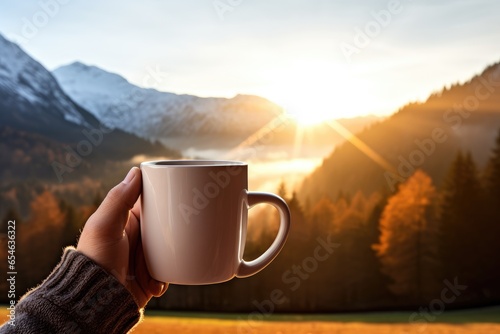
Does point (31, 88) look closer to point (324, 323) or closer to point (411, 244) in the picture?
point (324, 323)

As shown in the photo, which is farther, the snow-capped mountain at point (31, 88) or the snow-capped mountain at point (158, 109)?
the snow-capped mountain at point (31, 88)

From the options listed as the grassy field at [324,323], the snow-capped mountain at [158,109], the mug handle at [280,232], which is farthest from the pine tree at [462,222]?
the mug handle at [280,232]

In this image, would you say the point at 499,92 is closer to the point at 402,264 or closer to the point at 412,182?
the point at 412,182

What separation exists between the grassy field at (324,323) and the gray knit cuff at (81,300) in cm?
358

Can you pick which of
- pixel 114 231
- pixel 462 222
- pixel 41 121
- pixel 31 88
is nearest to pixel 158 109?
pixel 41 121

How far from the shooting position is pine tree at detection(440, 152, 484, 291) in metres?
5.33

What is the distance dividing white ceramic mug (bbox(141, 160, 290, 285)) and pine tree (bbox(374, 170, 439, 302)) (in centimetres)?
500

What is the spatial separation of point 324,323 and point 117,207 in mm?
4637

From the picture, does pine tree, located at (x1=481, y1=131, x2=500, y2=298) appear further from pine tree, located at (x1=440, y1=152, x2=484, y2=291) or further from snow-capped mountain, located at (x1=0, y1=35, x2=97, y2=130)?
snow-capped mountain, located at (x1=0, y1=35, x2=97, y2=130)

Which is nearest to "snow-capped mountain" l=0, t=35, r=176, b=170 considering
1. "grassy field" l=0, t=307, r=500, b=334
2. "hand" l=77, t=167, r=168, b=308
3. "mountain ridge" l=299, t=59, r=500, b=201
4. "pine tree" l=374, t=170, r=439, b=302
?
"grassy field" l=0, t=307, r=500, b=334

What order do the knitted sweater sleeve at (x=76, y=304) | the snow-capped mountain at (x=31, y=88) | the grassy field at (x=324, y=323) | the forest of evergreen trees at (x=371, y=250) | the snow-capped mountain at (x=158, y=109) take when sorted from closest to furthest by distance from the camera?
the knitted sweater sleeve at (x=76, y=304) → the grassy field at (x=324, y=323) → the snow-capped mountain at (x=158, y=109) → the forest of evergreen trees at (x=371, y=250) → the snow-capped mountain at (x=31, y=88)

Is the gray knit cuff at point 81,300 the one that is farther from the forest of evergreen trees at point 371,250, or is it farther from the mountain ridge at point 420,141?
the mountain ridge at point 420,141

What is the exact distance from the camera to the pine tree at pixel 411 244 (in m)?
5.28

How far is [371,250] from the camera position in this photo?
17.8 ft
